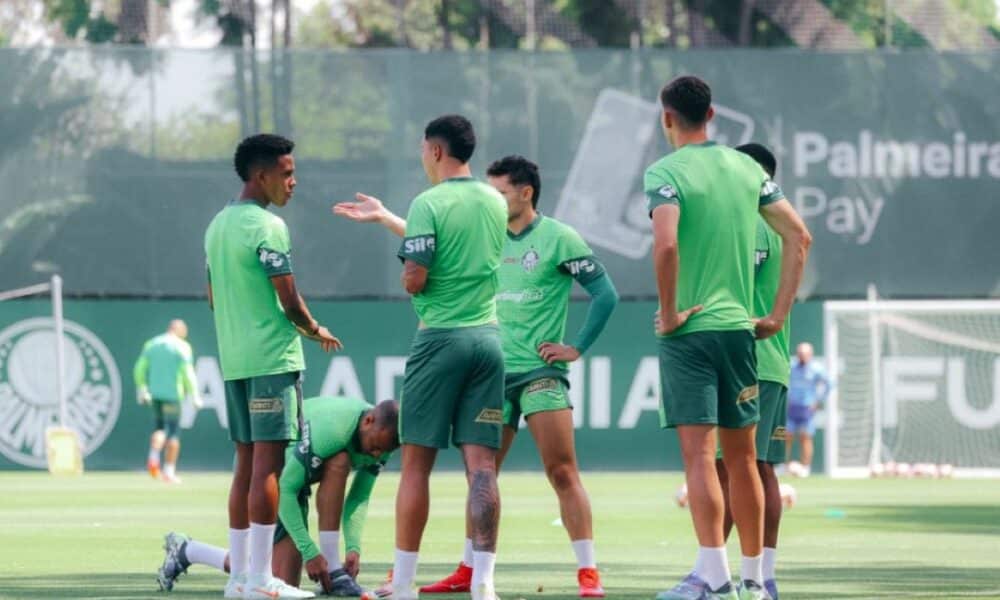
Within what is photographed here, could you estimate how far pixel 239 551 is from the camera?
10.0 meters

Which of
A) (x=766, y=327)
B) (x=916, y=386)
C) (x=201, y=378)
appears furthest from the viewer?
(x=916, y=386)

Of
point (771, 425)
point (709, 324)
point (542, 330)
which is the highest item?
point (542, 330)

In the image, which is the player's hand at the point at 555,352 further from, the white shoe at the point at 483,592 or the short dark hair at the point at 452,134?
the white shoe at the point at 483,592

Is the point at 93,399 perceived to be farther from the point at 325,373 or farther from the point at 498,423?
the point at 498,423

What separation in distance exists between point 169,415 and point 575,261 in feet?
56.1

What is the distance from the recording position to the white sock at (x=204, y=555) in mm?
10469

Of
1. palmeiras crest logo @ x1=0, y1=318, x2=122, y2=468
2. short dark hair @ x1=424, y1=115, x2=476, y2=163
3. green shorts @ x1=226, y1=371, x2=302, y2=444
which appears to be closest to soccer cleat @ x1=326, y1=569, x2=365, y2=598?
green shorts @ x1=226, y1=371, x2=302, y2=444

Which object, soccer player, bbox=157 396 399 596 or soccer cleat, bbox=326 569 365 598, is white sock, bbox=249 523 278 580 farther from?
soccer cleat, bbox=326 569 365 598

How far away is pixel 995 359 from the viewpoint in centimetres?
2944

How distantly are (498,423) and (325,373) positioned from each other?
19.9 m

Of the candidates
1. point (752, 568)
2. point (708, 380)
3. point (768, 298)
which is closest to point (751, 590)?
point (752, 568)

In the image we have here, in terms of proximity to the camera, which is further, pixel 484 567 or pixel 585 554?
pixel 585 554

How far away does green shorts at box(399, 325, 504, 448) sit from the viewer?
9148mm

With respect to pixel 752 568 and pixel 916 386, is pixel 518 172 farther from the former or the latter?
pixel 916 386
